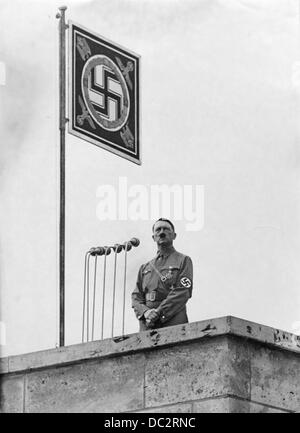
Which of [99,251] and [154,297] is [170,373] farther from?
[99,251]

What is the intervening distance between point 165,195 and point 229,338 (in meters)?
5.48

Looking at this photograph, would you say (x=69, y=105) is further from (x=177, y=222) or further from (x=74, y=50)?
(x=177, y=222)

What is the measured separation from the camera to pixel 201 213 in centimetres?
2070

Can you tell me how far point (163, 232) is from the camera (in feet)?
59.1

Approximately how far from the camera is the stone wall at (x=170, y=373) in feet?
50.2

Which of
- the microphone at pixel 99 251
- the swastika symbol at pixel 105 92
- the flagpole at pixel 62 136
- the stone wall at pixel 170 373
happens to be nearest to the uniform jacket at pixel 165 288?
the microphone at pixel 99 251

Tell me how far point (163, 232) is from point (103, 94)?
357 cm

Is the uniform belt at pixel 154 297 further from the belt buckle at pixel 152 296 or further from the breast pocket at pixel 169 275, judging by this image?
the breast pocket at pixel 169 275

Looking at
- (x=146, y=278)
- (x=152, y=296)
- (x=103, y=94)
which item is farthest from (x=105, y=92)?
(x=152, y=296)

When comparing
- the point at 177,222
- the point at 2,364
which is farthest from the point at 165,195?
the point at 2,364

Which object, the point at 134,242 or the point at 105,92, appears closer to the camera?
the point at 134,242

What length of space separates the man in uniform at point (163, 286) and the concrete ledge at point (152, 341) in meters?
1.13

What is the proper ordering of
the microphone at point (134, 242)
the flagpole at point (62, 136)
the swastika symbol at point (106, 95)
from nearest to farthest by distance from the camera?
1. the microphone at point (134, 242)
2. the flagpole at point (62, 136)
3. the swastika symbol at point (106, 95)

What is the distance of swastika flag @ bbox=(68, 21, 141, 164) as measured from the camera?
20.6m
